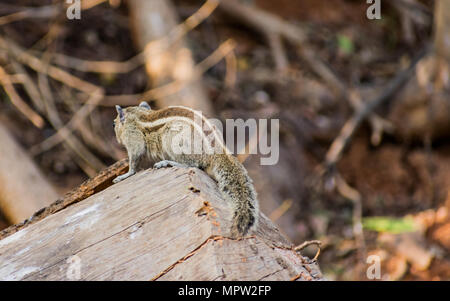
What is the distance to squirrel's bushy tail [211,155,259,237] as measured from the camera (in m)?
2.31

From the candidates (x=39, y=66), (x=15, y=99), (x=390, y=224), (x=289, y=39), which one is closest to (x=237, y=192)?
(x=390, y=224)

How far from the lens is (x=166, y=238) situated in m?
2.24

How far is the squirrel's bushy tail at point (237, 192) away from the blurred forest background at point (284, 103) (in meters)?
3.34

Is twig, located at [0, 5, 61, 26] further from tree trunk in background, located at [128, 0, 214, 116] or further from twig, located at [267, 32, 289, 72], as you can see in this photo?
twig, located at [267, 32, 289, 72]

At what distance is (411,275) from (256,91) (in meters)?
4.24

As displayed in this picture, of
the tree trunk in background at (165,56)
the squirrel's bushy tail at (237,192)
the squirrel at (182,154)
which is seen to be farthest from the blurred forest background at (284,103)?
the squirrel's bushy tail at (237,192)

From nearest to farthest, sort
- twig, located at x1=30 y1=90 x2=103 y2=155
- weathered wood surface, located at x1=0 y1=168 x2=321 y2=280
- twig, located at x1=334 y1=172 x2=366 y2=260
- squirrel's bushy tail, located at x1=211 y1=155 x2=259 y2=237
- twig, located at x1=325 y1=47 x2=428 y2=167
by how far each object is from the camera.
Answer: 1. weathered wood surface, located at x1=0 y1=168 x2=321 y2=280
2. squirrel's bushy tail, located at x1=211 y1=155 x2=259 y2=237
3. twig, located at x1=334 y1=172 x2=366 y2=260
4. twig, located at x1=30 y1=90 x2=103 y2=155
5. twig, located at x1=325 y1=47 x2=428 y2=167

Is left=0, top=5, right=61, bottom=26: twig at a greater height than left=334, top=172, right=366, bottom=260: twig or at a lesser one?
greater

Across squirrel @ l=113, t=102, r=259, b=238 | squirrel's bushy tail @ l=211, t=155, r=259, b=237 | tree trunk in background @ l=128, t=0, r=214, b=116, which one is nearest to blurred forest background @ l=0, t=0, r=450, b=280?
tree trunk in background @ l=128, t=0, r=214, b=116

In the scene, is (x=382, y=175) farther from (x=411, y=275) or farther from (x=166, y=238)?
(x=166, y=238)

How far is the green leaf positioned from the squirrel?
4133 millimetres

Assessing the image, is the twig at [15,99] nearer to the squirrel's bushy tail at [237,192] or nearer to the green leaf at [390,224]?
the green leaf at [390,224]

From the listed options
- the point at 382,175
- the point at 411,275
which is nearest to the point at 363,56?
the point at 382,175

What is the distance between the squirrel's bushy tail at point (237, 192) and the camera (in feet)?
7.58
